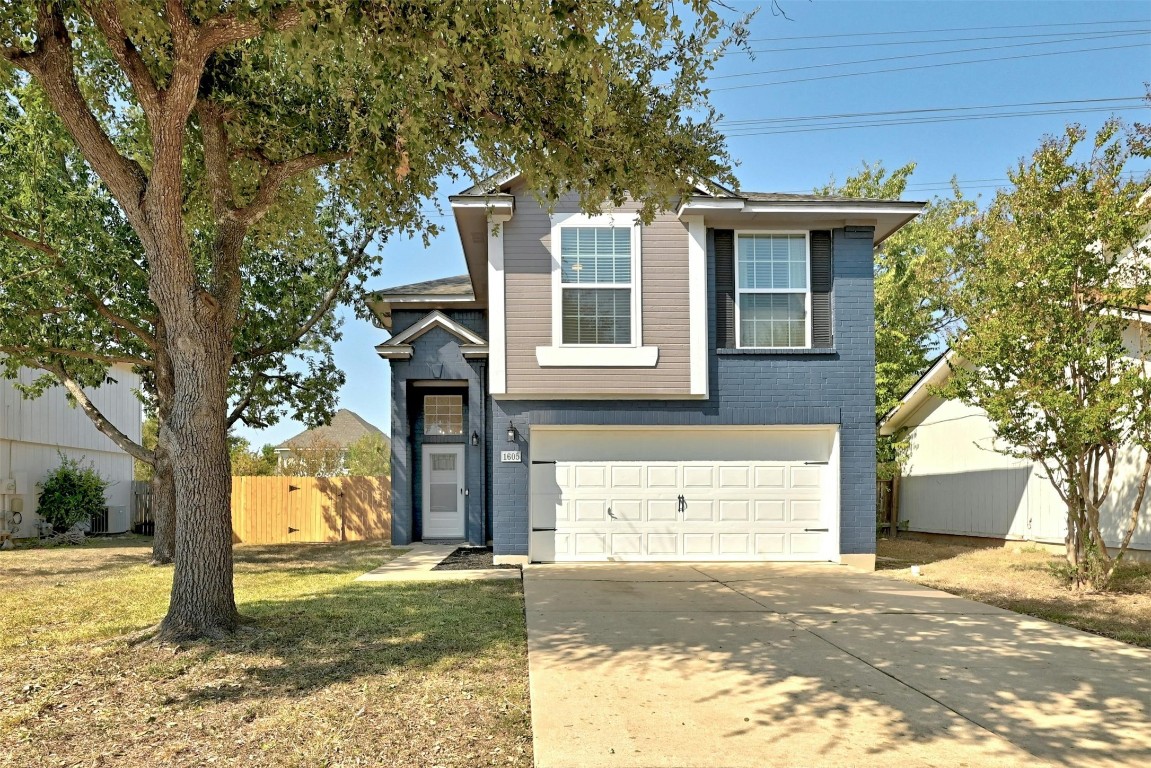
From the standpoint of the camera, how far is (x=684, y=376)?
503 inches

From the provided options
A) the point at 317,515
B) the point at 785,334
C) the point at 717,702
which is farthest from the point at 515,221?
the point at 317,515

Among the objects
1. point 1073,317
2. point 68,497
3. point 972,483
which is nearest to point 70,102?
point 1073,317

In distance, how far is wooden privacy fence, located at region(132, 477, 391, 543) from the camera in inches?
773

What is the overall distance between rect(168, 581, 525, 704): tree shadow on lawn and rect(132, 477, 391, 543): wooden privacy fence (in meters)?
9.45

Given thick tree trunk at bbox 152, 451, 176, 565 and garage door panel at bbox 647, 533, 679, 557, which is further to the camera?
thick tree trunk at bbox 152, 451, 176, 565

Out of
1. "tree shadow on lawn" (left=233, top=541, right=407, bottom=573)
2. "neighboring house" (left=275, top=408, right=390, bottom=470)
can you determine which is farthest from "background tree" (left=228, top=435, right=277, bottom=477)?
"neighboring house" (left=275, top=408, right=390, bottom=470)

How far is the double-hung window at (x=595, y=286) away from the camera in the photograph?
42.1 feet

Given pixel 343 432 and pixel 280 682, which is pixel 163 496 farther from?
pixel 343 432

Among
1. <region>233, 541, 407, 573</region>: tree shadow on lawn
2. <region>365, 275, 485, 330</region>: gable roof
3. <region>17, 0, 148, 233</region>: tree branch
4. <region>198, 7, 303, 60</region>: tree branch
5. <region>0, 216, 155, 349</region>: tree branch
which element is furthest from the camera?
<region>365, 275, 485, 330</region>: gable roof

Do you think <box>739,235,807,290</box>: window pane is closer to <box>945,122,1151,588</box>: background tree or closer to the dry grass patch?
<box>945,122,1151,588</box>: background tree

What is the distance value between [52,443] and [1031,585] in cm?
2138

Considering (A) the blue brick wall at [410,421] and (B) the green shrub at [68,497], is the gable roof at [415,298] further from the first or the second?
(B) the green shrub at [68,497]

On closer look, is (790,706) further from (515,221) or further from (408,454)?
(408,454)

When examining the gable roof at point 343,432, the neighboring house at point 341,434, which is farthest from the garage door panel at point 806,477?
the gable roof at point 343,432
